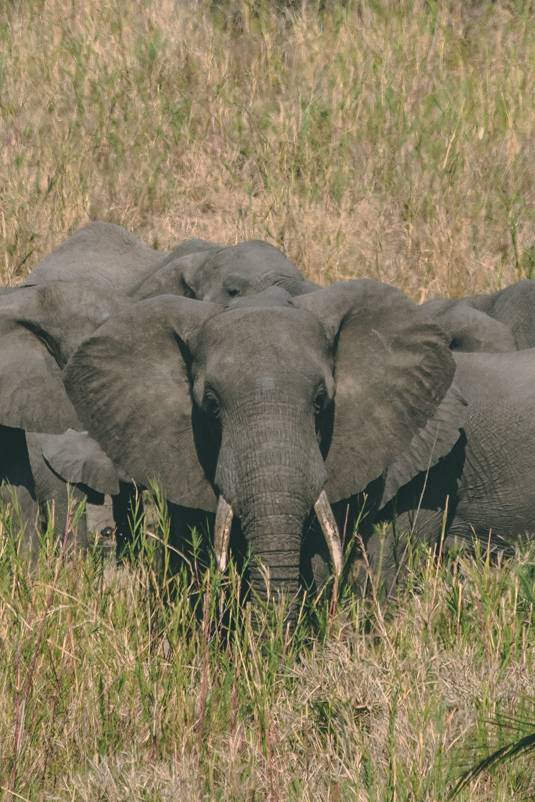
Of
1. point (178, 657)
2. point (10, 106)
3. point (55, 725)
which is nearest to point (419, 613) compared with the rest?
point (178, 657)

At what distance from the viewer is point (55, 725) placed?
15.6ft

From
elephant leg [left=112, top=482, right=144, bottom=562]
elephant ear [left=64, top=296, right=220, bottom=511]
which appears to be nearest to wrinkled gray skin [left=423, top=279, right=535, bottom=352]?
elephant leg [left=112, top=482, right=144, bottom=562]

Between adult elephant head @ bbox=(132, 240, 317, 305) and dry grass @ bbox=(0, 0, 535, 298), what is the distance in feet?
5.64

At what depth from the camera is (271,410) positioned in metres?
5.58

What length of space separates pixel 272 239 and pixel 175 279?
2.03 meters

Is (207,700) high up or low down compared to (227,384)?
down

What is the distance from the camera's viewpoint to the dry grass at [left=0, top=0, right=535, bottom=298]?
9.75m

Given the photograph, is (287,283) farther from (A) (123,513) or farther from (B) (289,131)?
(B) (289,131)

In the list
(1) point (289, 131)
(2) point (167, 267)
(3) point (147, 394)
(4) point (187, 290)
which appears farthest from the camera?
(1) point (289, 131)

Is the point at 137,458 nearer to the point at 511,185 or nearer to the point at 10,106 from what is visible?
the point at 511,185

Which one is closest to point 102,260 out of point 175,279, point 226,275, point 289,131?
point 175,279

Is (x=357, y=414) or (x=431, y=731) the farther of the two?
(x=357, y=414)

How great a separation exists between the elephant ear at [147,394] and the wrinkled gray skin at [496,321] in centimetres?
171

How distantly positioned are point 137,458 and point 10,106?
17.2 ft
